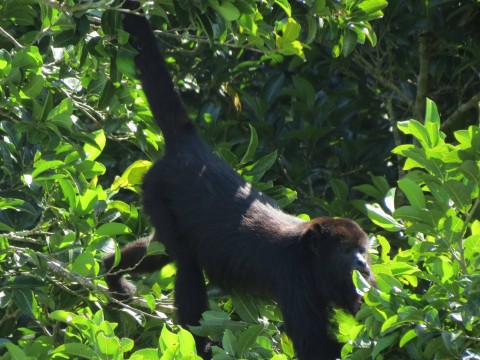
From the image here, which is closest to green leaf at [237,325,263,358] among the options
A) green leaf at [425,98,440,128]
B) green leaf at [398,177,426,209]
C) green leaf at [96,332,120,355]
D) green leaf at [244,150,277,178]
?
green leaf at [96,332,120,355]

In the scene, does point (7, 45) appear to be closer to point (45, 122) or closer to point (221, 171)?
point (45, 122)

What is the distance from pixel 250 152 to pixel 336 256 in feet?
2.52

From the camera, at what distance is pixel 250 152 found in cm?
538

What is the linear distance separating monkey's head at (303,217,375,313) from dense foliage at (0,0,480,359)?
16 cm

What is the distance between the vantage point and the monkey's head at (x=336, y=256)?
16.7 ft

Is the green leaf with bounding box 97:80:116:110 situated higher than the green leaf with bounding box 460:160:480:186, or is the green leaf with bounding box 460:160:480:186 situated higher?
the green leaf with bounding box 460:160:480:186

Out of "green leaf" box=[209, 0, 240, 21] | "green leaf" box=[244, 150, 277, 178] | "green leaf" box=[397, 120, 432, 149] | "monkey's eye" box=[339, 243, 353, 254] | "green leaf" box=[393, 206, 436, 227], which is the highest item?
"green leaf" box=[209, 0, 240, 21]

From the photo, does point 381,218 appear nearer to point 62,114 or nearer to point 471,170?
point 471,170

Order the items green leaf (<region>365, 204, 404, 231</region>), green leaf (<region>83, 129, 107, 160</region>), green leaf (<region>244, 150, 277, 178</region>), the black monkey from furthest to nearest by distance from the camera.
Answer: green leaf (<region>244, 150, 277, 178</region>), the black monkey, green leaf (<region>83, 129, 107, 160</region>), green leaf (<region>365, 204, 404, 231</region>)

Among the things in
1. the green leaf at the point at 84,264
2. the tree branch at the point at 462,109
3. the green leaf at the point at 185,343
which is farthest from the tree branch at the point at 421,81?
the green leaf at the point at 185,343

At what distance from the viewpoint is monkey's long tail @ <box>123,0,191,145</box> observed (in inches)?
202

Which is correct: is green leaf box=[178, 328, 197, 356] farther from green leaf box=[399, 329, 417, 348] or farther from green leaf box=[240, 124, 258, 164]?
green leaf box=[240, 124, 258, 164]

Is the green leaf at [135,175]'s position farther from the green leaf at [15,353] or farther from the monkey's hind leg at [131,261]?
the green leaf at [15,353]

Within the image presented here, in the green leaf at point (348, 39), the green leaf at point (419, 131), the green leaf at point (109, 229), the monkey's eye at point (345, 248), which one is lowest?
the monkey's eye at point (345, 248)
